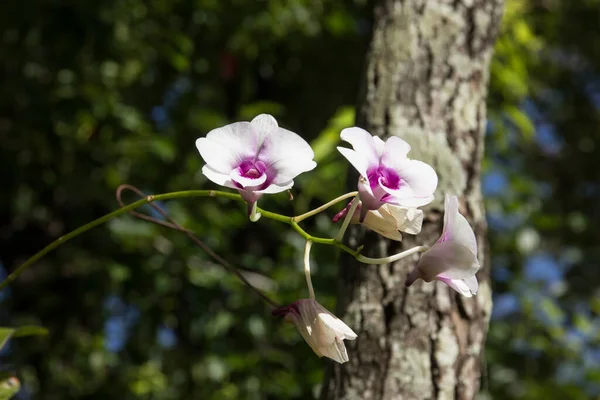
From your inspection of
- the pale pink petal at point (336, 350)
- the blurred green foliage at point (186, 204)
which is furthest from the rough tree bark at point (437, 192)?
the blurred green foliage at point (186, 204)

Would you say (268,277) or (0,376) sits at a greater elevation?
(0,376)

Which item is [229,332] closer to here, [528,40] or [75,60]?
[75,60]

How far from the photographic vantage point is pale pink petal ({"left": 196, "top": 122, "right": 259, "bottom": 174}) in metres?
0.64

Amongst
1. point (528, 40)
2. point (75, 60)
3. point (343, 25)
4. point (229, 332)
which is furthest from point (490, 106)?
point (75, 60)

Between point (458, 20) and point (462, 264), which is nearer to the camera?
point (462, 264)

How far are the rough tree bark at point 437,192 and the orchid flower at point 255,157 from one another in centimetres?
33

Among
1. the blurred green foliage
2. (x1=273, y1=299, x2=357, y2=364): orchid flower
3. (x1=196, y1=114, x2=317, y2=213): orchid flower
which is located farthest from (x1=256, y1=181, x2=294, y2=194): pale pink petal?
the blurred green foliage

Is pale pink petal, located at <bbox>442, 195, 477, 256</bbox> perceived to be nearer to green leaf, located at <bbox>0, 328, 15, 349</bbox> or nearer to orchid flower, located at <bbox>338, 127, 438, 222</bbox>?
orchid flower, located at <bbox>338, 127, 438, 222</bbox>

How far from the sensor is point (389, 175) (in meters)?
0.66

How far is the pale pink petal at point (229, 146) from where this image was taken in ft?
2.09

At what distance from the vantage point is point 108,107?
7.48ft

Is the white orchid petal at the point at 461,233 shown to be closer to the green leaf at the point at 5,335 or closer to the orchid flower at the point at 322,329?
the orchid flower at the point at 322,329

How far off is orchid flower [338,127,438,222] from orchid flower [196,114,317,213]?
0.05 meters

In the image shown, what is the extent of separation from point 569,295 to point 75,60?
1902mm
